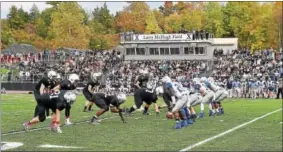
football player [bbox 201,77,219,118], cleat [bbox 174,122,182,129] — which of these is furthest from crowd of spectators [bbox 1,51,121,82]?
cleat [bbox 174,122,182,129]

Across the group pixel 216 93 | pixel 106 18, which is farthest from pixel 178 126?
pixel 106 18

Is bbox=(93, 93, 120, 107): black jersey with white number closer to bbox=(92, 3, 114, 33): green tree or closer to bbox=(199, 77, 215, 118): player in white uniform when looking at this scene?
bbox=(199, 77, 215, 118): player in white uniform

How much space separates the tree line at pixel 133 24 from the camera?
2399 inches

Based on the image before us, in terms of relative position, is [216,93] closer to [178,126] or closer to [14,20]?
[178,126]

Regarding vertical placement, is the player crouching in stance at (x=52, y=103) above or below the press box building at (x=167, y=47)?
below

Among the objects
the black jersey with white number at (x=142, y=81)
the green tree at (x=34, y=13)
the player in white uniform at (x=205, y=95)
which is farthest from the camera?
the green tree at (x=34, y=13)

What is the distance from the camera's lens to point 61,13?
209ft

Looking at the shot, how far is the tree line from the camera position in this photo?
2399 inches

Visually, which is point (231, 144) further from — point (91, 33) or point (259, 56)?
point (91, 33)

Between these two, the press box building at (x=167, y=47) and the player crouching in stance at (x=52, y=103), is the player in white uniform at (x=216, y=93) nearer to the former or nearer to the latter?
the player crouching in stance at (x=52, y=103)

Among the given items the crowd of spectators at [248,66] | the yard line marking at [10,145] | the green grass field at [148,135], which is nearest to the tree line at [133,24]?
the crowd of spectators at [248,66]

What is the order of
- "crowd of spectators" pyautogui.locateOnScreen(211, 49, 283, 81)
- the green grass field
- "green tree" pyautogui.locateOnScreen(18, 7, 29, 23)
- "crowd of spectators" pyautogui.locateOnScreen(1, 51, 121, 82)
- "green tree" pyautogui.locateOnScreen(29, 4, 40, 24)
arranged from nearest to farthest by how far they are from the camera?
1. the green grass field
2. "crowd of spectators" pyautogui.locateOnScreen(211, 49, 283, 81)
3. "crowd of spectators" pyautogui.locateOnScreen(1, 51, 121, 82)
4. "green tree" pyautogui.locateOnScreen(18, 7, 29, 23)
5. "green tree" pyautogui.locateOnScreen(29, 4, 40, 24)

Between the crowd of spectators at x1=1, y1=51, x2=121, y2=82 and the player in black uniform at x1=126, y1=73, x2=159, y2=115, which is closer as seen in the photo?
the player in black uniform at x1=126, y1=73, x2=159, y2=115

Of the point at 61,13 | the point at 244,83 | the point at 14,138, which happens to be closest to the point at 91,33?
the point at 61,13
